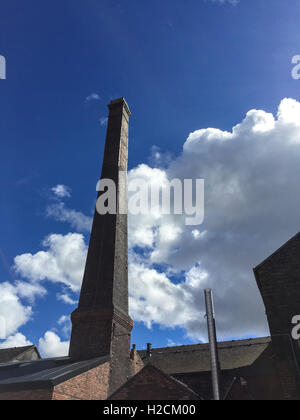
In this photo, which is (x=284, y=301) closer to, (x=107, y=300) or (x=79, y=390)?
(x=79, y=390)

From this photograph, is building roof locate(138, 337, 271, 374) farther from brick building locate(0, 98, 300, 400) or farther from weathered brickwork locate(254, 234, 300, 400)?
weathered brickwork locate(254, 234, 300, 400)

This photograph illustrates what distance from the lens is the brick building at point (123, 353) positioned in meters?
10.9

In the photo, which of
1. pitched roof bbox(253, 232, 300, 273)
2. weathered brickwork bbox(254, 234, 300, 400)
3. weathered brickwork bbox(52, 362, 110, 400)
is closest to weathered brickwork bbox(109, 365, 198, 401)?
weathered brickwork bbox(52, 362, 110, 400)

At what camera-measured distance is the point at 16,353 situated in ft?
95.1

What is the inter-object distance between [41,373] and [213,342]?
22.9ft

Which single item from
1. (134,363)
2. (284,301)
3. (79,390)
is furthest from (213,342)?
(134,363)

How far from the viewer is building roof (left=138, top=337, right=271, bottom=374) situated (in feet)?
60.4

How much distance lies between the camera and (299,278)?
38.8ft

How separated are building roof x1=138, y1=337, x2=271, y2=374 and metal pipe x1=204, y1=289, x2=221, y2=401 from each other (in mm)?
9531

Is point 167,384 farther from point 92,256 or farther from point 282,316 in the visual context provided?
point 92,256
